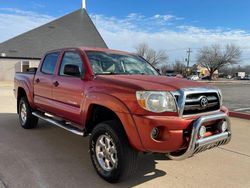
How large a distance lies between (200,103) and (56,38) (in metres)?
31.8

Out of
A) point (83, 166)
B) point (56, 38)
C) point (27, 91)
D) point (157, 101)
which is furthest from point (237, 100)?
point (56, 38)

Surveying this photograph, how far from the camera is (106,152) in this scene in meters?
4.07

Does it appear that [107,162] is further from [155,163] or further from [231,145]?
[231,145]

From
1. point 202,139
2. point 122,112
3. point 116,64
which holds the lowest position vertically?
point 202,139

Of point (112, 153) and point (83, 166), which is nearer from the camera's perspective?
point (112, 153)

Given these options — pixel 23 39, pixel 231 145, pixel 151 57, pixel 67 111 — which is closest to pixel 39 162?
pixel 67 111

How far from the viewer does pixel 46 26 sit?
3503 centimetres

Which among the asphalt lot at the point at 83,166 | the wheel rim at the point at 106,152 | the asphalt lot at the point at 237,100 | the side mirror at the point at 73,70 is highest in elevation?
the side mirror at the point at 73,70

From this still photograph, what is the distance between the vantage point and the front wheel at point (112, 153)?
3.72m

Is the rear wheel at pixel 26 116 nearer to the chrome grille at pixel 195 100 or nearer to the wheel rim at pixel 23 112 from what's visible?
the wheel rim at pixel 23 112

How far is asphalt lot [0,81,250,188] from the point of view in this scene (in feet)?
13.2

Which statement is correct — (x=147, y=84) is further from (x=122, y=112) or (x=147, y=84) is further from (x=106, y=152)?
(x=106, y=152)

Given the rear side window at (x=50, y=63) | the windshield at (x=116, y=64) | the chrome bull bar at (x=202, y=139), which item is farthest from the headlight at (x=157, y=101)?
the rear side window at (x=50, y=63)

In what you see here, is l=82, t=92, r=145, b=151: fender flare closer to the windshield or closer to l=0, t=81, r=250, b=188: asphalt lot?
the windshield
